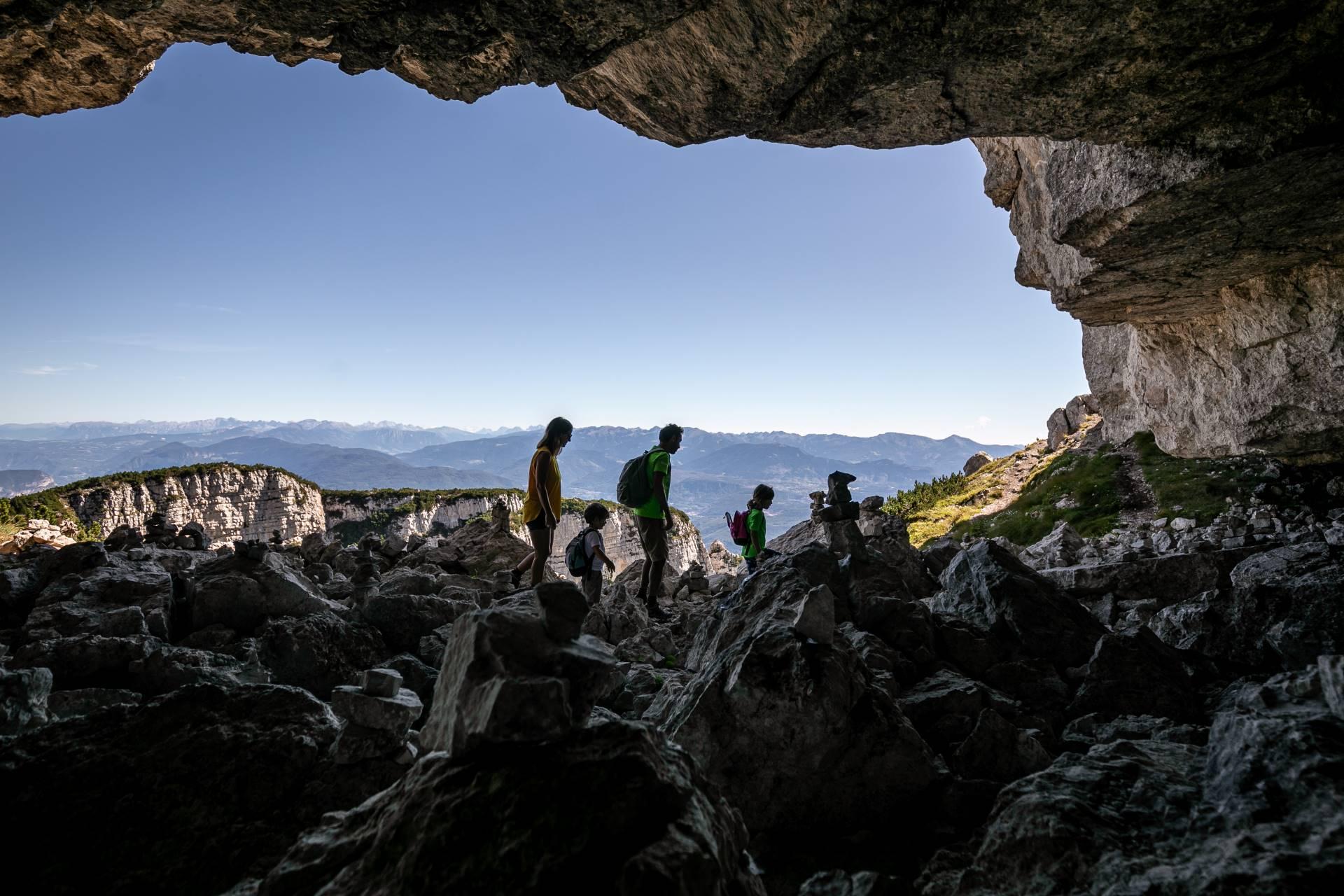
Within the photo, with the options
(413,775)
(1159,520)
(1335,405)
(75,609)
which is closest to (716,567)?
(1159,520)

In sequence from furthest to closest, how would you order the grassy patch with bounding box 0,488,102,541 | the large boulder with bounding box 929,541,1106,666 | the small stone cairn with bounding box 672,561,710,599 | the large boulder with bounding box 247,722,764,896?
1. the grassy patch with bounding box 0,488,102,541
2. the small stone cairn with bounding box 672,561,710,599
3. the large boulder with bounding box 929,541,1106,666
4. the large boulder with bounding box 247,722,764,896

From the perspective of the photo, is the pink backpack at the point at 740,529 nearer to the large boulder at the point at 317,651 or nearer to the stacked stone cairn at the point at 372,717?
the large boulder at the point at 317,651

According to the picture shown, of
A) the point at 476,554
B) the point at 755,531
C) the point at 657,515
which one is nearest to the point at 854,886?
the point at 657,515

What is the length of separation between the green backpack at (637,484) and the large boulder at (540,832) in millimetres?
8320

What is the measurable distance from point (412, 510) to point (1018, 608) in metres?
52.5

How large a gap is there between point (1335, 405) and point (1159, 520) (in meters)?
11.1

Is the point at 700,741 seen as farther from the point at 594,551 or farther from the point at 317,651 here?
the point at 594,551

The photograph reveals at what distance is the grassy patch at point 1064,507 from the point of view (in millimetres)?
25375

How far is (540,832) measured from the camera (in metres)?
2.65

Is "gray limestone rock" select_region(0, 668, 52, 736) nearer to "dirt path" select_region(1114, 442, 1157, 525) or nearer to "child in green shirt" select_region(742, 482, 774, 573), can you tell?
"child in green shirt" select_region(742, 482, 774, 573)

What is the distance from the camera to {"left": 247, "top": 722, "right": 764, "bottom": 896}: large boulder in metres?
2.51

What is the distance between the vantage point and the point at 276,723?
4.41 meters

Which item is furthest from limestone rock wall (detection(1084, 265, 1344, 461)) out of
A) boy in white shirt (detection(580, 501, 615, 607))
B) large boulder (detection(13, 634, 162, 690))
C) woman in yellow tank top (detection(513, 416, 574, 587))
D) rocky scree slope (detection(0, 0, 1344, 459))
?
large boulder (detection(13, 634, 162, 690))

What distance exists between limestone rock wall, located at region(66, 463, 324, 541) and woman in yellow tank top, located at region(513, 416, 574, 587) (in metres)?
35.2
